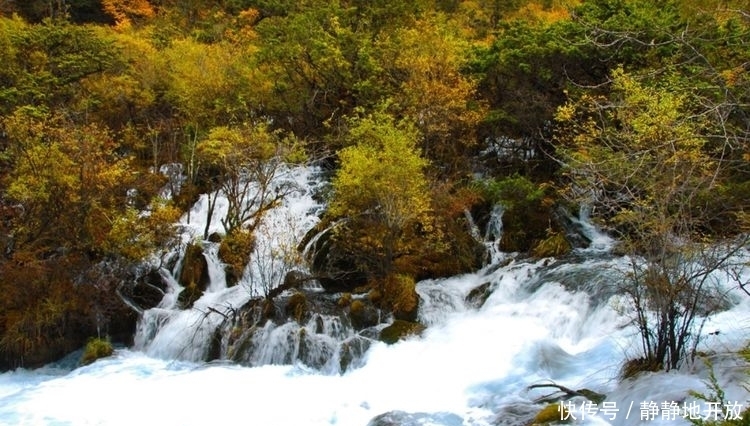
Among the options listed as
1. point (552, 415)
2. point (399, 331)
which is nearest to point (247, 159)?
point (399, 331)

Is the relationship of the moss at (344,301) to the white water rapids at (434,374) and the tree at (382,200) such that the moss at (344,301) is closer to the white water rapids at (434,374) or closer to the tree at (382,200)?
the tree at (382,200)

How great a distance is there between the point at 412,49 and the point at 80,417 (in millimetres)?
14517

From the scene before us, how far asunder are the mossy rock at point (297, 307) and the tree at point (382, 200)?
1.93 meters

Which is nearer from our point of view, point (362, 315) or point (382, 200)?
point (362, 315)

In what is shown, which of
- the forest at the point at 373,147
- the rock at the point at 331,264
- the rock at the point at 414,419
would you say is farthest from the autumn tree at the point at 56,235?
the rock at the point at 414,419

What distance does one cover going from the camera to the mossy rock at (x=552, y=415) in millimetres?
8420

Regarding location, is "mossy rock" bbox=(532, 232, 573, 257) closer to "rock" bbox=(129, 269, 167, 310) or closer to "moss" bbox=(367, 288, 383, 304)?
"moss" bbox=(367, 288, 383, 304)

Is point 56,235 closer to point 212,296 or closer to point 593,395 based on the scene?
point 212,296

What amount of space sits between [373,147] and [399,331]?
5240 mm

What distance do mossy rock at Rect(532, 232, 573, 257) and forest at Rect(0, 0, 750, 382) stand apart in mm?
63

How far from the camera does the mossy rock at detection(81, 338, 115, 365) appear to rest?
13633 mm

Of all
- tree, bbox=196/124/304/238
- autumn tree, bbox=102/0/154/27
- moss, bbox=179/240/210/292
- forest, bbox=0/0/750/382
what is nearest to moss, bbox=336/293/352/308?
forest, bbox=0/0/750/382

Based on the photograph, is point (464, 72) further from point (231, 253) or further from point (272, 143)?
point (231, 253)

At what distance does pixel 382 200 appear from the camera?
47.1ft
